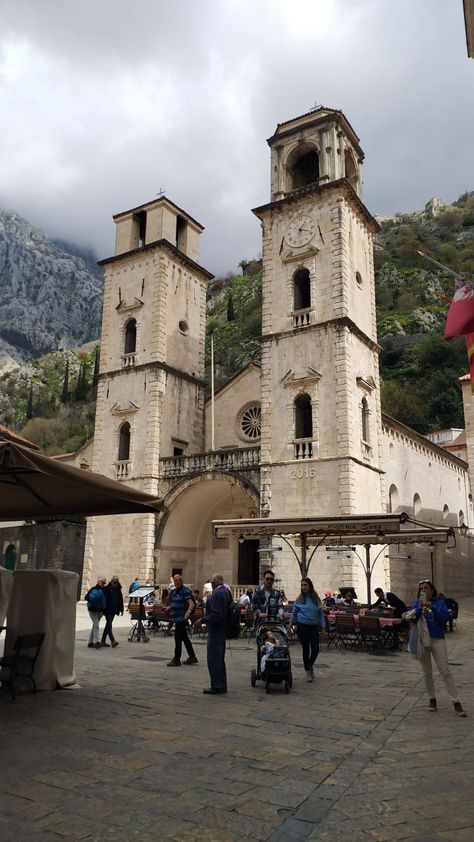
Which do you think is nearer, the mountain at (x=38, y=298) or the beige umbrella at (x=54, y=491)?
the beige umbrella at (x=54, y=491)

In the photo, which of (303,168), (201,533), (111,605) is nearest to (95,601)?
(111,605)

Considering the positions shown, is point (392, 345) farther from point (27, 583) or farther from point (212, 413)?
point (27, 583)

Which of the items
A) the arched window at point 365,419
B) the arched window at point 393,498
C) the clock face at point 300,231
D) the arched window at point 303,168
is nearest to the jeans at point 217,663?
the arched window at point 365,419

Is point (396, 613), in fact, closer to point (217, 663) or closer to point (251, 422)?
point (217, 663)

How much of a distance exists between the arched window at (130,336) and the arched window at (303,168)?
9279mm

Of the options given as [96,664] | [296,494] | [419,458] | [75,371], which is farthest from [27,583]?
[75,371]

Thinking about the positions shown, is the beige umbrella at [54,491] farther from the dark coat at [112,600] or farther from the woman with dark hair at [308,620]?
the dark coat at [112,600]

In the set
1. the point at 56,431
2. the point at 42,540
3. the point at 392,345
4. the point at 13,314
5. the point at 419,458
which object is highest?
the point at 13,314

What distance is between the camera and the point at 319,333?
22.1 metres

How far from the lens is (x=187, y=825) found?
11.8ft

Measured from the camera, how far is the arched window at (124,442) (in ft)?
86.8

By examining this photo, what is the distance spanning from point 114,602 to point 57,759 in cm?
788

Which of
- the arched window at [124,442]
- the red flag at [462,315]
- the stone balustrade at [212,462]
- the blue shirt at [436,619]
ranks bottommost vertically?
the blue shirt at [436,619]

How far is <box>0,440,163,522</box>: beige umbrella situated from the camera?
5.76 metres
